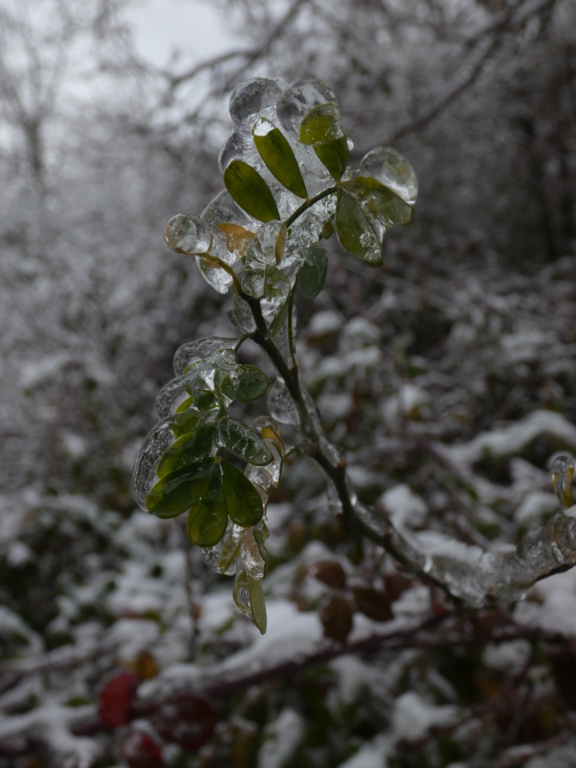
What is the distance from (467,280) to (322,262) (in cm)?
298

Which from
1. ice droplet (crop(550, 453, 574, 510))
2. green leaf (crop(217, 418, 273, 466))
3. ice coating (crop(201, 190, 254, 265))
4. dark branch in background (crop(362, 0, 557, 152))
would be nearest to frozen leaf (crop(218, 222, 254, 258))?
ice coating (crop(201, 190, 254, 265))

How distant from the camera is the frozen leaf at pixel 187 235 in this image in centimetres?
32

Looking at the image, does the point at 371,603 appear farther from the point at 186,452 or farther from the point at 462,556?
the point at 186,452

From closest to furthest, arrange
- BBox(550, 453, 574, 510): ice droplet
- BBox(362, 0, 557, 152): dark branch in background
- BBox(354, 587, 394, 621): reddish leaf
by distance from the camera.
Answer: BBox(550, 453, 574, 510): ice droplet → BBox(354, 587, 394, 621): reddish leaf → BBox(362, 0, 557, 152): dark branch in background

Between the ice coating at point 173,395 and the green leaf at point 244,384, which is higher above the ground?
the ice coating at point 173,395

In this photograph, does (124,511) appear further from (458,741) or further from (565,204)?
(565,204)

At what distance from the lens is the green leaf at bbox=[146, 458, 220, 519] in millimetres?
324

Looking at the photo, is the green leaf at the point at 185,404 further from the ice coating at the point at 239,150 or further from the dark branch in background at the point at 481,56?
the dark branch in background at the point at 481,56

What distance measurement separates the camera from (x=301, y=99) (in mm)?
327

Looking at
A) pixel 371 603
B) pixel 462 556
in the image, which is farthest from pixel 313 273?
pixel 371 603

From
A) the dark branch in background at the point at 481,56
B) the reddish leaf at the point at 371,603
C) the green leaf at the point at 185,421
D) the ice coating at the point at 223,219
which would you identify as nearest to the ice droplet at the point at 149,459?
the green leaf at the point at 185,421

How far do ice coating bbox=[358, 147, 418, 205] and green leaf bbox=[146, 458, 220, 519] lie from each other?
0.19m

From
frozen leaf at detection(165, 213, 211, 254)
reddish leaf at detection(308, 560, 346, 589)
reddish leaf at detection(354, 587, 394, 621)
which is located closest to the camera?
frozen leaf at detection(165, 213, 211, 254)

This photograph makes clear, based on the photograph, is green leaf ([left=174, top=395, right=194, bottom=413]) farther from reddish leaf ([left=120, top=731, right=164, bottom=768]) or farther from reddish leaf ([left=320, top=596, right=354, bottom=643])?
reddish leaf ([left=120, top=731, right=164, bottom=768])
